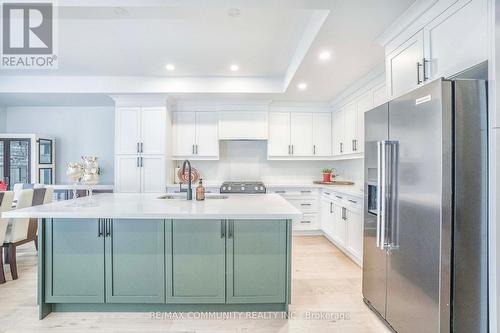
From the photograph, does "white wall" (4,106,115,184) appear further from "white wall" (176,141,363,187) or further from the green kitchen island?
the green kitchen island

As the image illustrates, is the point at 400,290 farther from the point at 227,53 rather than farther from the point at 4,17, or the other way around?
the point at 4,17

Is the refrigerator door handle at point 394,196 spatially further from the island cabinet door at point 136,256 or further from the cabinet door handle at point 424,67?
the island cabinet door at point 136,256

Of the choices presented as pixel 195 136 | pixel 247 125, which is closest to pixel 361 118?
pixel 247 125

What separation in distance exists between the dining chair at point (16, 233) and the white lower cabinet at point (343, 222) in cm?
385

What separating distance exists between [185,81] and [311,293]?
3.45 metres

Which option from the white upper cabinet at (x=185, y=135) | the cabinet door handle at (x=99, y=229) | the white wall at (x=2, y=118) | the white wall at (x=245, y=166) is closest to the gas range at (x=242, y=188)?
the white wall at (x=245, y=166)

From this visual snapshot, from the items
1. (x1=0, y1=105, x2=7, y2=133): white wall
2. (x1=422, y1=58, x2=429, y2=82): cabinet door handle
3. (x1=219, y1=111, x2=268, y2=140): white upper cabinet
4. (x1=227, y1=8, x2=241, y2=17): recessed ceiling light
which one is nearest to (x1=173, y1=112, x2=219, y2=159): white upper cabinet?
(x1=219, y1=111, x2=268, y2=140): white upper cabinet

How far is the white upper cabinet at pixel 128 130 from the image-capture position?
4504mm

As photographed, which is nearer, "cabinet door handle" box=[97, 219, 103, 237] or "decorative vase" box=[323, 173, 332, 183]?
"cabinet door handle" box=[97, 219, 103, 237]

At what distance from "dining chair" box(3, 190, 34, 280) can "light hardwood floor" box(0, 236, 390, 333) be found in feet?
0.69

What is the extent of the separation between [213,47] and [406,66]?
205cm

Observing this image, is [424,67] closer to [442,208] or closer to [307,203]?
[442,208]

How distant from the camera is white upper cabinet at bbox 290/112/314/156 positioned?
16.7ft

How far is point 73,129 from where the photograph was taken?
17.3 feet
